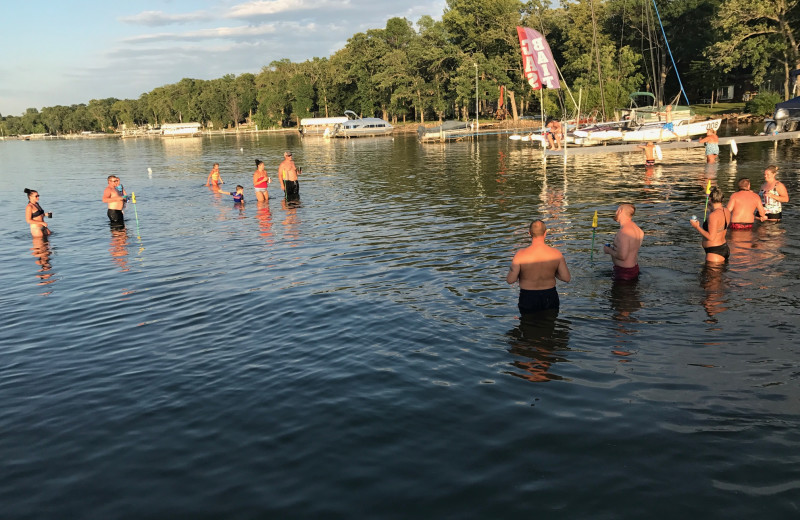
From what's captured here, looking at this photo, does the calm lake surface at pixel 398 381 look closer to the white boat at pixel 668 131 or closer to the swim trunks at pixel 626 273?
the swim trunks at pixel 626 273

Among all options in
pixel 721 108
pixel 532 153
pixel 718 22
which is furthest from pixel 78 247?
pixel 721 108

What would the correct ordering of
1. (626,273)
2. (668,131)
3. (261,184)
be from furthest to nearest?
(668,131) < (261,184) < (626,273)

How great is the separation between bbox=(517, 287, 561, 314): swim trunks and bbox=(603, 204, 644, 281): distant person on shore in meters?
2.17

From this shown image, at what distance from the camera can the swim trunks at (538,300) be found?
400 inches

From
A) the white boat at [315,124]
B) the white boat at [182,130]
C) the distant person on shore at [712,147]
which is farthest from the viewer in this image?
the white boat at [182,130]

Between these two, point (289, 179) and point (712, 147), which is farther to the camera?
point (712, 147)

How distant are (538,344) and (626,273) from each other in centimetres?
358

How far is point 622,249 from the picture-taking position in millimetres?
11586

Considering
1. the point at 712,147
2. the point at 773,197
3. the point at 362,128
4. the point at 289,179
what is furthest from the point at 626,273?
the point at 362,128

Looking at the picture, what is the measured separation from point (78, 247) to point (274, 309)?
10.9 m

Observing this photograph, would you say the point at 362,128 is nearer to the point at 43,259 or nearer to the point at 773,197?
the point at 43,259

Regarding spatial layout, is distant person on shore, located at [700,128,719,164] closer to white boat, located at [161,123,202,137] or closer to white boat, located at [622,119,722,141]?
white boat, located at [622,119,722,141]

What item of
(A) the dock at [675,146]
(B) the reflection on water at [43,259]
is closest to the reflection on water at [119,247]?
(B) the reflection on water at [43,259]

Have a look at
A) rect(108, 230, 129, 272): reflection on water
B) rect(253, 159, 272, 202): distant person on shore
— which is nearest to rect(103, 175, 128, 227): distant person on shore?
rect(108, 230, 129, 272): reflection on water
